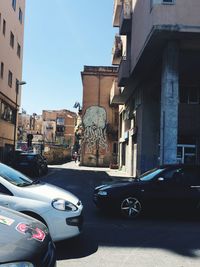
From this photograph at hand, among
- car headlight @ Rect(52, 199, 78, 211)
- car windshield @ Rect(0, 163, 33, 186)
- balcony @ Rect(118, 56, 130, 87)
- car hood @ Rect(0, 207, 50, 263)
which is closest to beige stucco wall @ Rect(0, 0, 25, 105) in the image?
balcony @ Rect(118, 56, 130, 87)

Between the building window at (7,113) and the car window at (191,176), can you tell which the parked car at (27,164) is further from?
the car window at (191,176)

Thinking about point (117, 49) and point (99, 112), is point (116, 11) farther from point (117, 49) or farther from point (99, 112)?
point (99, 112)

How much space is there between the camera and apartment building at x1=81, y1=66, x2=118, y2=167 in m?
52.8

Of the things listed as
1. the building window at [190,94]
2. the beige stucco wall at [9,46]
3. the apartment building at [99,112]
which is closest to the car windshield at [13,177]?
the building window at [190,94]

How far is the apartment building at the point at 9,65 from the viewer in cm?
3578

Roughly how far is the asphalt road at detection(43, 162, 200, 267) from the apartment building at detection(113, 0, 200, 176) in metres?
9.21

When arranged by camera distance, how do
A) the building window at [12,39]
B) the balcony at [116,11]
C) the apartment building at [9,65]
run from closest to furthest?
1. the balcony at [116,11]
2. the apartment building at [9,65]
3. the building window at [12,39]

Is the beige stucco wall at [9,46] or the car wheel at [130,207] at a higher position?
the beige stucco wall at [9,46]

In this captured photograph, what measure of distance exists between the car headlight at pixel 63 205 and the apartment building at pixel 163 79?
1209 centimetres

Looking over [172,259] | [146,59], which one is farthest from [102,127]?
[172,259]

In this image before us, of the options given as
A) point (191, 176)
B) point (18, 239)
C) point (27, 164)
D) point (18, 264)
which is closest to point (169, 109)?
point (191, 176)

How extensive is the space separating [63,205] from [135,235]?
213 cm

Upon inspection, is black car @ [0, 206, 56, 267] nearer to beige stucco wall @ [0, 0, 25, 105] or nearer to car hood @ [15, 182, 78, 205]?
car hood @ [15, 182, 78, 205]

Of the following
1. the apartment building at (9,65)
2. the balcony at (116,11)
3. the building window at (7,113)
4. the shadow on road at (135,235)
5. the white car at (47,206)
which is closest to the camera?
the white car at (47,206)
